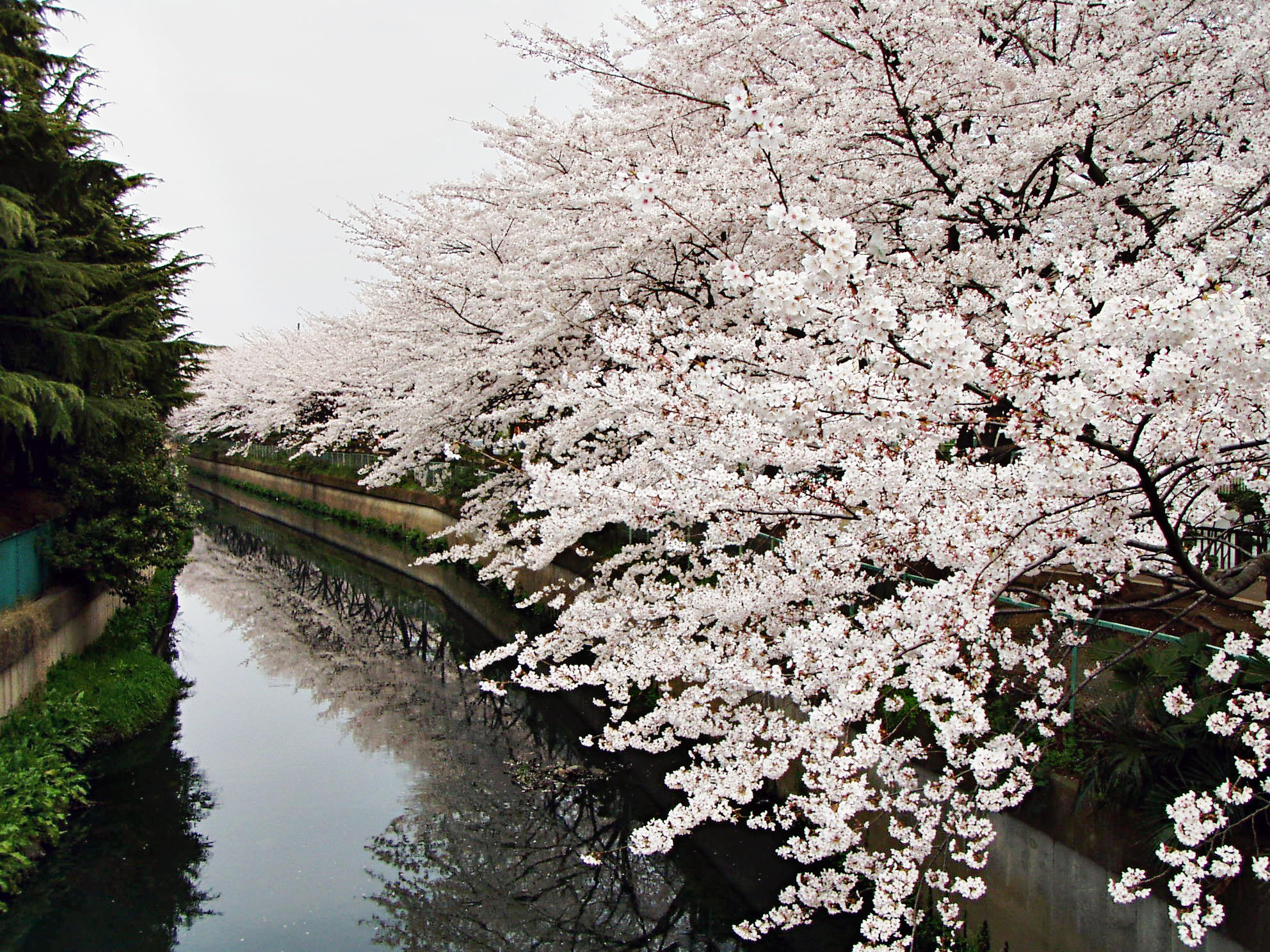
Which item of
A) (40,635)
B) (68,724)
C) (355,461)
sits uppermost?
(355,461)

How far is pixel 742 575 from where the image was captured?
21.3 ft

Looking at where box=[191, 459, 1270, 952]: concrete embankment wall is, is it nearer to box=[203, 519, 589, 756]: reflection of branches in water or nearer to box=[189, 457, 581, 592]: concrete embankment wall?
box=[203, 519, 589, 756]: reflection of branches in water

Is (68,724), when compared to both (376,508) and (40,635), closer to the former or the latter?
(40,635)

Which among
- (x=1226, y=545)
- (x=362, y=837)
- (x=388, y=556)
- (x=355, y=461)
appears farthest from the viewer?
(x=355, y=461)

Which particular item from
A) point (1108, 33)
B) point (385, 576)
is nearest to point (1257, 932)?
point (1108, 33)

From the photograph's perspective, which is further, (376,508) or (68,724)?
(376,508)

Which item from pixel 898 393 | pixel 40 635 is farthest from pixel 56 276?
pixel 898 393

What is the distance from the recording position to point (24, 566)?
10.8 meters

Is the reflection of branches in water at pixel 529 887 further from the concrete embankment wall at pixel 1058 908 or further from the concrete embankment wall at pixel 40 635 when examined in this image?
the concrete embankment wall at pixel 40 635

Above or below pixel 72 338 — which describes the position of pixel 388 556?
below

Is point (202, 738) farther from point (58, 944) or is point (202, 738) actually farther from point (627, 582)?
point (627, 582)

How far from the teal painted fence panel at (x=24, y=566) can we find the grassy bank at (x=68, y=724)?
44.7 inches

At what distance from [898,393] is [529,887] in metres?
6.35

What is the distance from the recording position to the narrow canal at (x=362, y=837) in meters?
7.40
